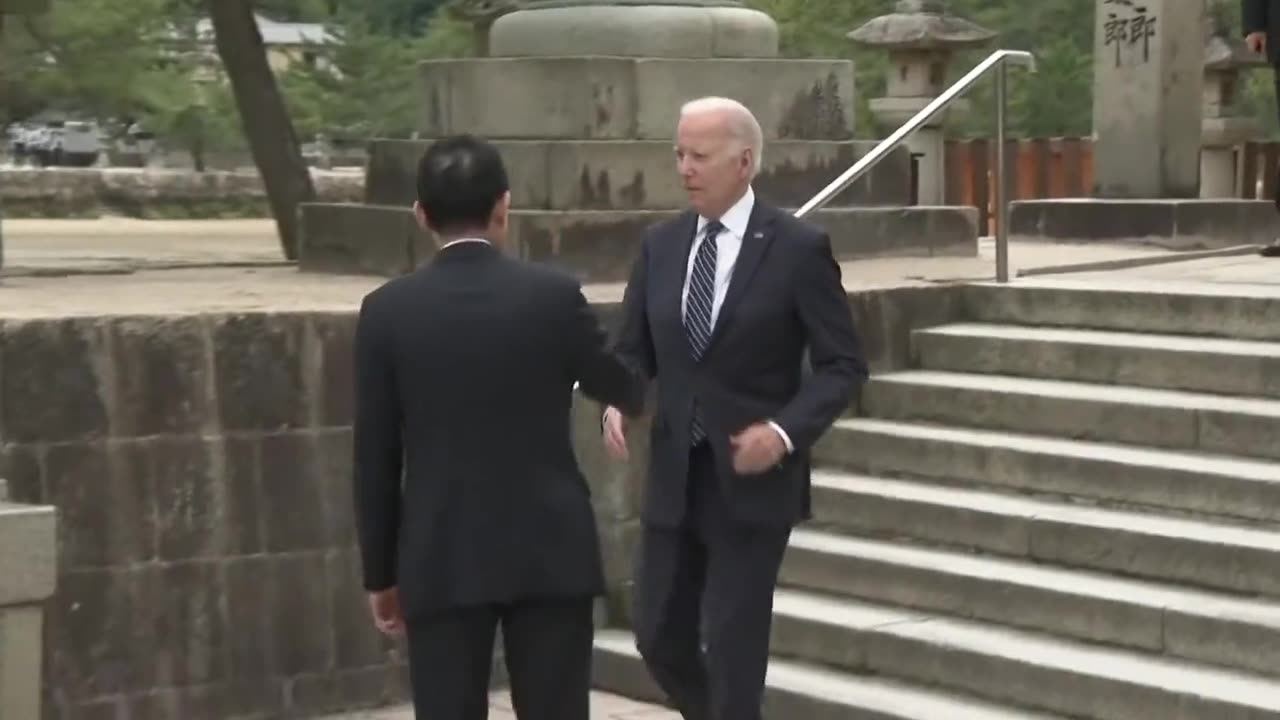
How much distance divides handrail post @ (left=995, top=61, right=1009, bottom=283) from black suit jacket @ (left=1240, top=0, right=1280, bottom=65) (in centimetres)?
101

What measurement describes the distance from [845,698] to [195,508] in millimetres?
2096

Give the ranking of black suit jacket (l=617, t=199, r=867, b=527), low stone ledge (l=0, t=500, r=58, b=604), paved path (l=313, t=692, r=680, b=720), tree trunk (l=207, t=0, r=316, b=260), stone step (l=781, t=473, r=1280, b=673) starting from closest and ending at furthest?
black suit jacket (l=617, t=199, r=867, b=527), low stone ledge (l=0, t=500, r=58, b=604), stone step (l=781, t=473, r=1280, b=673), paved path (l=313, t=692, r=680, b=720), tree trunk (l=207, t=0, r=316, b=260)

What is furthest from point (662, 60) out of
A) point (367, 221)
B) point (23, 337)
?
point (23, 337)

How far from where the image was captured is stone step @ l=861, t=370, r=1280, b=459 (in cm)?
709

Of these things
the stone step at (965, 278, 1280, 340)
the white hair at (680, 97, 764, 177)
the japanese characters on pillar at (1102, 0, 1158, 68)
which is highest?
the japanese characters on pillar at (1102, 0, 1158, 68)

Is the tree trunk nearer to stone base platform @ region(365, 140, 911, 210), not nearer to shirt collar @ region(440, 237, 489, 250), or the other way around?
stone base platform @ region(365, 140, 911, 210)

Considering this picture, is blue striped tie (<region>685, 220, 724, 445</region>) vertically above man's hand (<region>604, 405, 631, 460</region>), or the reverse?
blue striped tie (<region>685, 220, 724, 445</region>)

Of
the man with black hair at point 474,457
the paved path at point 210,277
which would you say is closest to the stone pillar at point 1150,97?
the paved path at point 210,277

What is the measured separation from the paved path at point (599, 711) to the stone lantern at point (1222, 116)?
12.8m

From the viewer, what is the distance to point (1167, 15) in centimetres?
1276

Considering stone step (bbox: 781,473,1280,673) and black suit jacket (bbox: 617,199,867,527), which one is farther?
stone step (bbox: 781,473,1280,673)

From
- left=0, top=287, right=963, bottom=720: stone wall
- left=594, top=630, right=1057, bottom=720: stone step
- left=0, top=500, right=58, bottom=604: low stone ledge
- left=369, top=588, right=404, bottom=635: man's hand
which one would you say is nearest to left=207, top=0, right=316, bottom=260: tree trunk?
left=0, top=287, right=963, bottom=720: stone wall

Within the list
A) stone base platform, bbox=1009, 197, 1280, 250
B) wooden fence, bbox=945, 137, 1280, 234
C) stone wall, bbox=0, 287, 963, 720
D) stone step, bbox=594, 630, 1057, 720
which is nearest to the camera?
stone step, bbox=594, 630, 1057, 720

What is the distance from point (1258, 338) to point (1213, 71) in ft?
41.8
